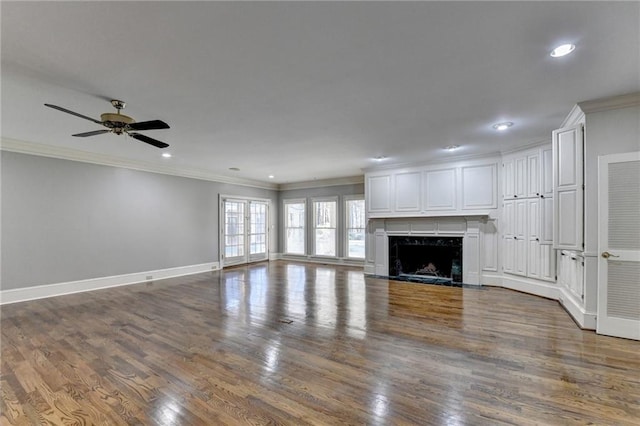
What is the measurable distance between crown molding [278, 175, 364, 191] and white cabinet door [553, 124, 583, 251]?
16.4 ft

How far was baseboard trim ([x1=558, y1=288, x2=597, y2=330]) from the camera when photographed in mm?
3395

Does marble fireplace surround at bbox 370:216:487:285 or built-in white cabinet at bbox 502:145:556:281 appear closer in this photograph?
built-in white cabinet at bbox 502:145:556:281

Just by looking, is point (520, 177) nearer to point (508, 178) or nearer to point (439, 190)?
point (508, 178)

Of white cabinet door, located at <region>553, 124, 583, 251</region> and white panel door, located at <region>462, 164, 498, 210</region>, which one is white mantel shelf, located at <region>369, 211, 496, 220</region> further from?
white cabinet door, located at <region>553, 124, 583, 251</region>

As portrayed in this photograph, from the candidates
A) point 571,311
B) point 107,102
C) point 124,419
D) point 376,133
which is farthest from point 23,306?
point 571,311

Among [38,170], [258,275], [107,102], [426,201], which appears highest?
[107,102]

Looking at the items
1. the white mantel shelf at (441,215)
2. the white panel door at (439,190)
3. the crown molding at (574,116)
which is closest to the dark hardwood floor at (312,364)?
the white mantel shelf at (441,215)

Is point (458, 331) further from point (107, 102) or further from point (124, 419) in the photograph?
point (107, 102)

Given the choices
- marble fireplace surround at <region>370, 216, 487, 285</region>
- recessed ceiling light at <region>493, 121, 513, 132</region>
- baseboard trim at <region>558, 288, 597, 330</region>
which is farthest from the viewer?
marble fireplace surround at <region>370, 216, 487, 285</region>

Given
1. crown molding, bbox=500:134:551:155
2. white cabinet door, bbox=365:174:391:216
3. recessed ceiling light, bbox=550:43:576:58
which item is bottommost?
white cabinet door, bbox=365:174:391:216

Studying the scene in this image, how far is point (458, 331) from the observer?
3.41 meters

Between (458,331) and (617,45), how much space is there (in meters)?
3.05

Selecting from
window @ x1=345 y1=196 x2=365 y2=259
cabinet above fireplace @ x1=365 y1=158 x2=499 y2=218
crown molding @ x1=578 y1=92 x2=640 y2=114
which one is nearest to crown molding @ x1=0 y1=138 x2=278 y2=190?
window @ x1=345 y1=196 x2=365 y2=259

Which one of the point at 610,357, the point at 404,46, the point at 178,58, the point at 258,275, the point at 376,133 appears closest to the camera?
the point at 404,46
